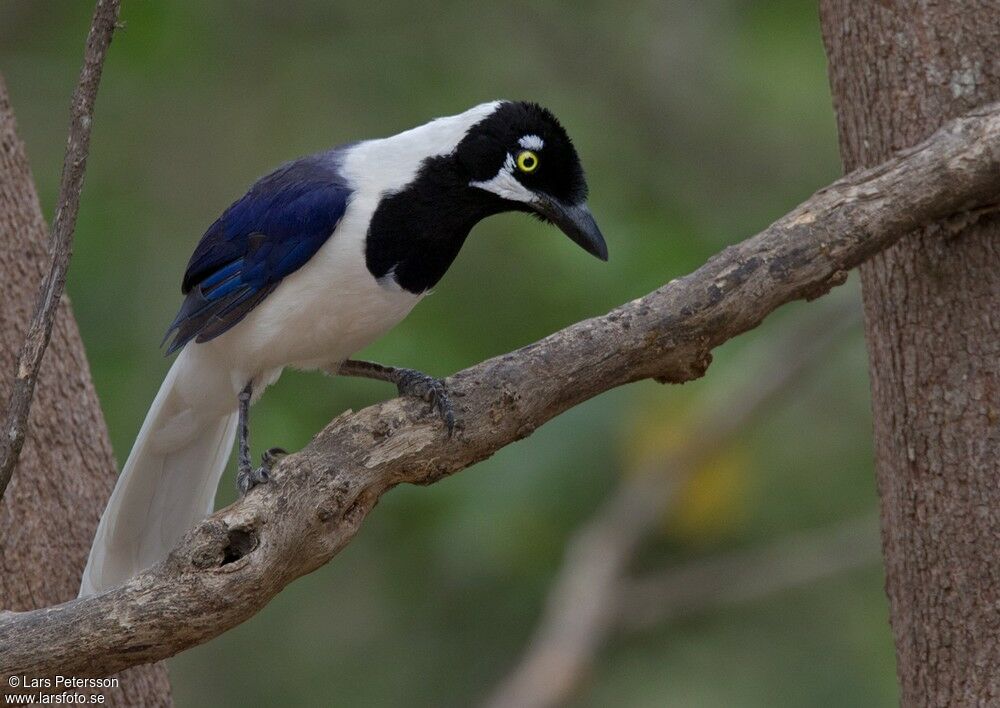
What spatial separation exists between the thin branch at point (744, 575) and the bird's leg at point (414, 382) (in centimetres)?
227

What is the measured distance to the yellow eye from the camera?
413 centimetres

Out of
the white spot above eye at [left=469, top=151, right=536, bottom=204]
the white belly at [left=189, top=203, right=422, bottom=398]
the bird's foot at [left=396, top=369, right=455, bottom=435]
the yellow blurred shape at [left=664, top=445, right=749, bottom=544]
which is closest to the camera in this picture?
the bird's foot at [left=396, top=369, right=455, bottom=435]

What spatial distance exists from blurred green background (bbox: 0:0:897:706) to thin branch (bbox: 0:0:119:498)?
2.62 m

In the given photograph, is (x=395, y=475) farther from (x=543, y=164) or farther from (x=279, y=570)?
(x=543, y=164)

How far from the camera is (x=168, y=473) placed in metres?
4.51

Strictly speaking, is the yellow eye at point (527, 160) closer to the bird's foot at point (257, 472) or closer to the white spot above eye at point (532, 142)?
the white spot above eye at point (532, 142)

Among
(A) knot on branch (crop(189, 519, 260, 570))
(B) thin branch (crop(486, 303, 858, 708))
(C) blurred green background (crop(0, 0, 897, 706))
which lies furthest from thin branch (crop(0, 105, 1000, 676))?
(B) thin branch (crop(486, 303, 858, 708))

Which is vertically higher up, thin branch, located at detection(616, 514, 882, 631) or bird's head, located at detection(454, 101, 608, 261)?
bird's head, located at detection(454, 101, 608, 261)

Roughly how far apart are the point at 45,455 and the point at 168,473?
17.2 inches

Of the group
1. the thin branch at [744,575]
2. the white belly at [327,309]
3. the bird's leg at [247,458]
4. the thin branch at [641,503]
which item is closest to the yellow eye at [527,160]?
the white belly at [327,309]

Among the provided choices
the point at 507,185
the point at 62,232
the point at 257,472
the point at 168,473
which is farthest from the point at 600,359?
the point at 168,473

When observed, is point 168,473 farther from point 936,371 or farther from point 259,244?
point 936,371

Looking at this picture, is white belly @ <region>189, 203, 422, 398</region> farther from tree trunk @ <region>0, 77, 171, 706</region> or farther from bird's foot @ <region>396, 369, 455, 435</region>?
tree trunk @ <region>0, 77, 171, 706</region>

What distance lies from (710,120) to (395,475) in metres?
4.94
